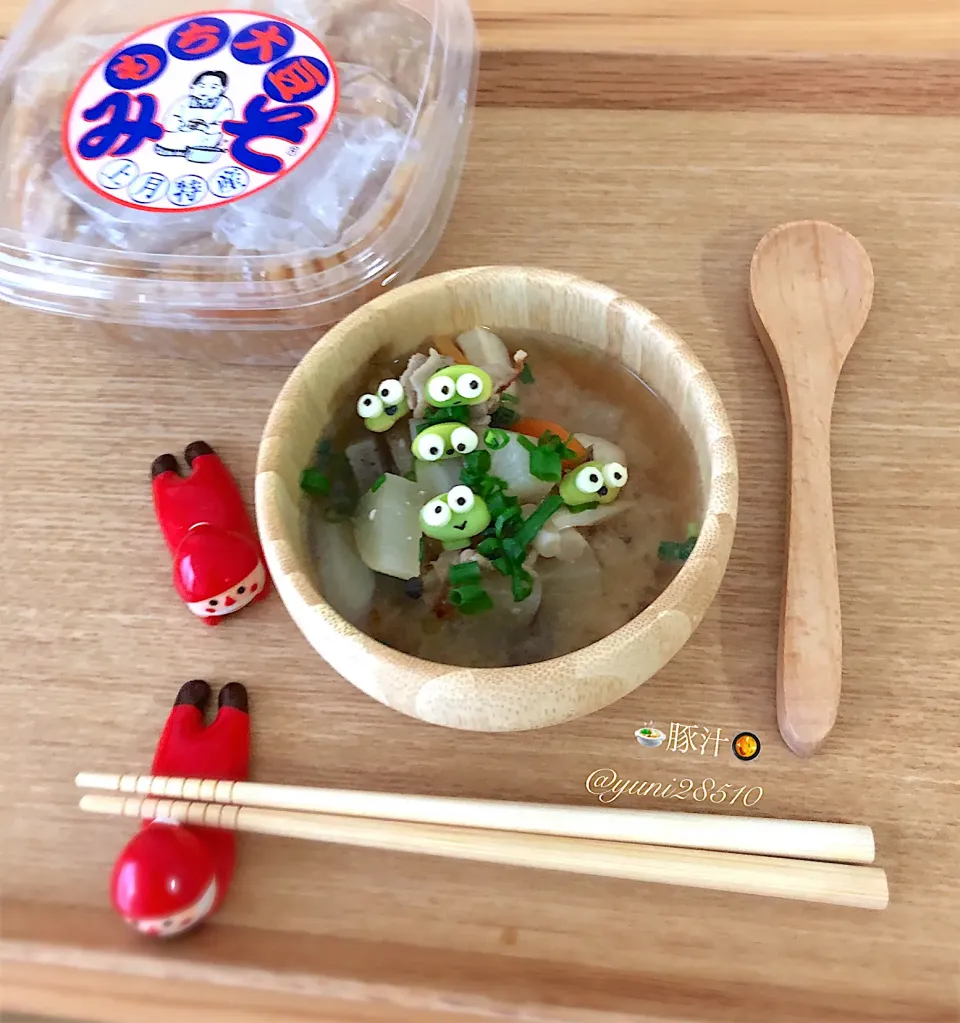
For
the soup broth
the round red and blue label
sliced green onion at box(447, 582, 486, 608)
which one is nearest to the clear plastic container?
the round red and blue label

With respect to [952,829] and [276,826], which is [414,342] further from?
[952,829]

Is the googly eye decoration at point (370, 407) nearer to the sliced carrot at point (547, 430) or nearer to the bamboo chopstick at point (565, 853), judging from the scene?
the sliced carrot at point (547, 430)

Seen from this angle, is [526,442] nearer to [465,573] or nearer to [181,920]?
[465,573]

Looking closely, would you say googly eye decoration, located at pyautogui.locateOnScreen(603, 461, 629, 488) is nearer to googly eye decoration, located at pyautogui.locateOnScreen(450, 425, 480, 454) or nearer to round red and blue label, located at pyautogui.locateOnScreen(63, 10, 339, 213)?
googly eye decoration, located at pyautogui.locateOnScreen(450, 425, 480, 454)

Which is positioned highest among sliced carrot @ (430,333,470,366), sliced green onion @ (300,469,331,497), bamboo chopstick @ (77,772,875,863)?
sliced carrot @ (430,333,470,366)

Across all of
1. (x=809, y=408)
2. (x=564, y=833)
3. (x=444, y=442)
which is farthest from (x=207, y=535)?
(x=809, y=408)

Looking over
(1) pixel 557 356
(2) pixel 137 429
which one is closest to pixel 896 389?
(1) pixel 557 356

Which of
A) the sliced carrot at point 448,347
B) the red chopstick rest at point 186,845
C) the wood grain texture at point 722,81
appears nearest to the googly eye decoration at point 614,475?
the sliced carrot at point 448,347
